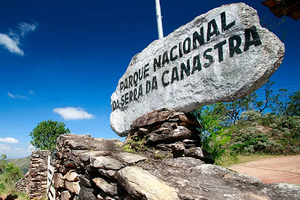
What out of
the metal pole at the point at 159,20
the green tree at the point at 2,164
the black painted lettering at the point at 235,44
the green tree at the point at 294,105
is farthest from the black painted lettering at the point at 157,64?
the green tree at the point at 2,164

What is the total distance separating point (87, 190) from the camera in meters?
2.93

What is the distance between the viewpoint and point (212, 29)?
3.00 m

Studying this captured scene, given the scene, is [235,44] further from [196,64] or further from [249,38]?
[196,64]

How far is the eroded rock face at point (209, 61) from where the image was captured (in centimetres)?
246

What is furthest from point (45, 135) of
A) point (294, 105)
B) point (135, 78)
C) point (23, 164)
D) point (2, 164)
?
point (23, 164)

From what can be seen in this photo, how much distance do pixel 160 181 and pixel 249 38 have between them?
208cm

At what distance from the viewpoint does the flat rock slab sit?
5.81ft

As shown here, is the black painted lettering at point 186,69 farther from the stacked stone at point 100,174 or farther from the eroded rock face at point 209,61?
the stacked stone at point 100,174

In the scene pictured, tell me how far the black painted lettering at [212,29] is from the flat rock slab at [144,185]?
2195mm

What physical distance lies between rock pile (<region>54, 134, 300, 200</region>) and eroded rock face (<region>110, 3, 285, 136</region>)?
104 cm

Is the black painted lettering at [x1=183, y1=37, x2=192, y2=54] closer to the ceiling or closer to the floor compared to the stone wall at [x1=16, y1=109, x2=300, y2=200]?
closer to the ceiling

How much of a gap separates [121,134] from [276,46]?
386cm

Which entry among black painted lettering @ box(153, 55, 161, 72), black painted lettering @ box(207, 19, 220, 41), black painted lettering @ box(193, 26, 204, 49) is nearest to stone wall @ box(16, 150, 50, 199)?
black painted lettering @ box(153, 55, 161, 72)

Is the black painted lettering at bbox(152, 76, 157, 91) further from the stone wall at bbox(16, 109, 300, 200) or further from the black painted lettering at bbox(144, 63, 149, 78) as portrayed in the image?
the stone wall at bbox(16, 109, 300, 200)
